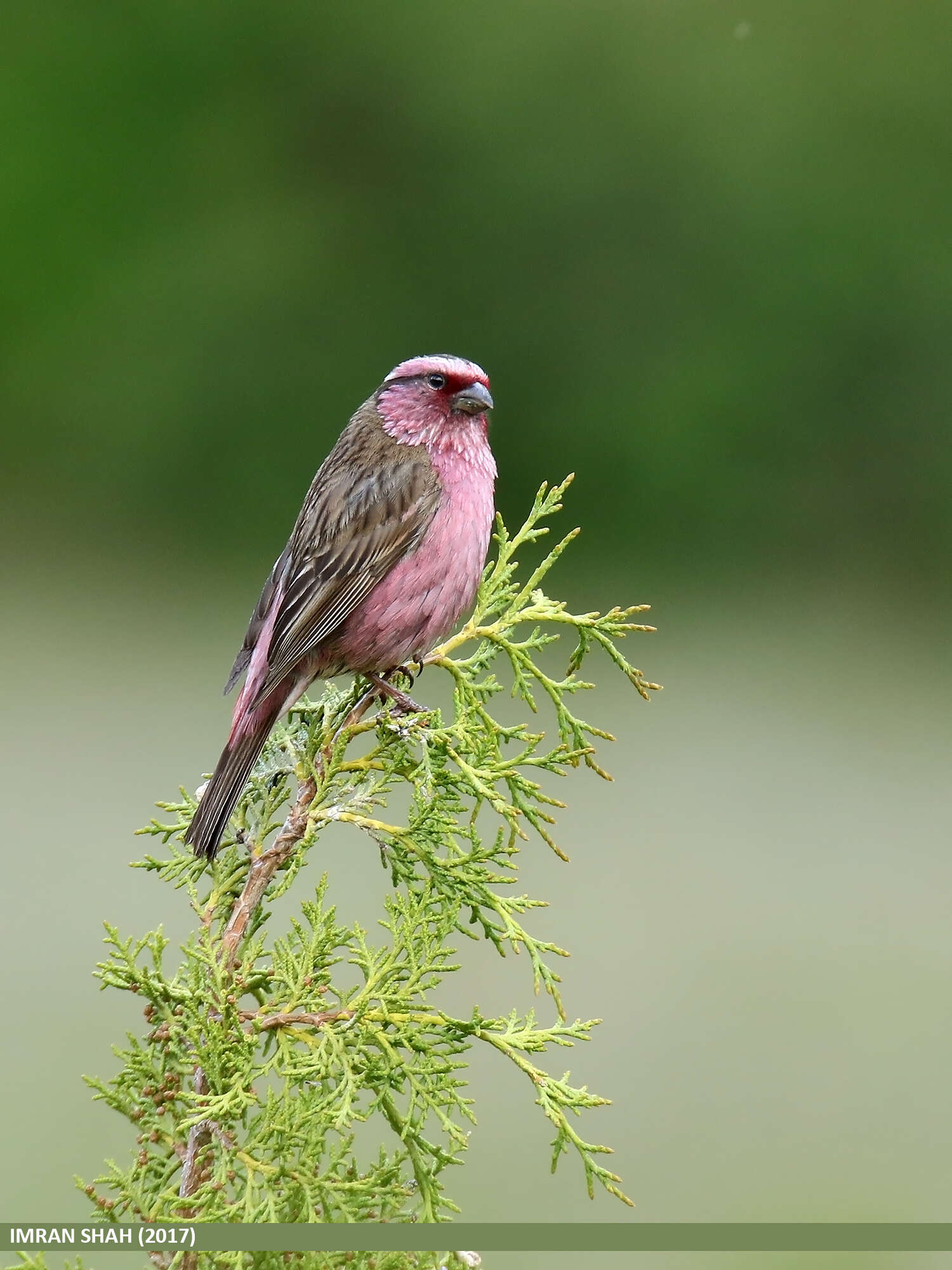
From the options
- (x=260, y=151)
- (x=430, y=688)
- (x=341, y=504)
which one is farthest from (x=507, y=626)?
(x=260, y=151)

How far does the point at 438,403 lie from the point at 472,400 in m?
0.05

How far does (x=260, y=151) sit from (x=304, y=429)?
0.99 meters

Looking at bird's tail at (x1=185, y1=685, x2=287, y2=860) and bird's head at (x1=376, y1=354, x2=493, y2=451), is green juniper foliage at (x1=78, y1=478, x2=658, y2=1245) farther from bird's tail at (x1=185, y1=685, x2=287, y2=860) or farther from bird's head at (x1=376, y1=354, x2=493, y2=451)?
bird's head at (x1=376, y1=354, x2=493, y2=451)

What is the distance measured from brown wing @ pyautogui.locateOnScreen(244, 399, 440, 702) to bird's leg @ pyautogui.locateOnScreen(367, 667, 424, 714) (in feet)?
0.30

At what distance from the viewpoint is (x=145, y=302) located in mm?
4988

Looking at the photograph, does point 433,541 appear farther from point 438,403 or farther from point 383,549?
point 438,403

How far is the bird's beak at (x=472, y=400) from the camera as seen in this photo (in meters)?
1.99

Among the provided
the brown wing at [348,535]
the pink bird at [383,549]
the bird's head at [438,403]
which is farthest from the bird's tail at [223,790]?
the bird's head at [438,403]

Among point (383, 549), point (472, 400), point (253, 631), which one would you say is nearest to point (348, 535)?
point (383, 549)

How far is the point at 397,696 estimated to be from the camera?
1.72m

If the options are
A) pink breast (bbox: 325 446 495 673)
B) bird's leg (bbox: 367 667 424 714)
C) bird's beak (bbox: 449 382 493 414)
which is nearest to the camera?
bird's leg (bbox: 367 667 424 714)

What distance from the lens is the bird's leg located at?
1682 mm

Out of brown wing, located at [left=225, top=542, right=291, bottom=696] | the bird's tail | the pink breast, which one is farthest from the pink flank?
the bird's tail

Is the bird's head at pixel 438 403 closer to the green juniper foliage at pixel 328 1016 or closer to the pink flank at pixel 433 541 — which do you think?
the pink flank at pixel 433 541
